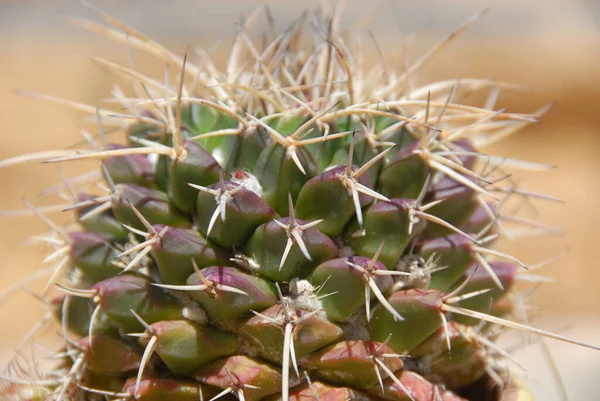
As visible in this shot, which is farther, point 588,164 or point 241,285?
point 588,164

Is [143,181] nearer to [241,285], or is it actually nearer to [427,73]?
[241,285]

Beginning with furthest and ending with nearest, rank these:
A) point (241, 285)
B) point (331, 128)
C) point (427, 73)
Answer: point (427, 73), point (331, 128), point (241, 285)

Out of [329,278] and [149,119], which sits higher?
[149,119]

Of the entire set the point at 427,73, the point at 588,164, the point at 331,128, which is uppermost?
the point at 331,128

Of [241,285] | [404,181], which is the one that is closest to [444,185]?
[404,181]

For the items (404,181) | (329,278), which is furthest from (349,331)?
(404,181)

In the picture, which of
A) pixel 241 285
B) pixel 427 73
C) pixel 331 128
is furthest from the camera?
pixel 427 73

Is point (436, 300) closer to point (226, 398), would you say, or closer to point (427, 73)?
point (226, 398)
